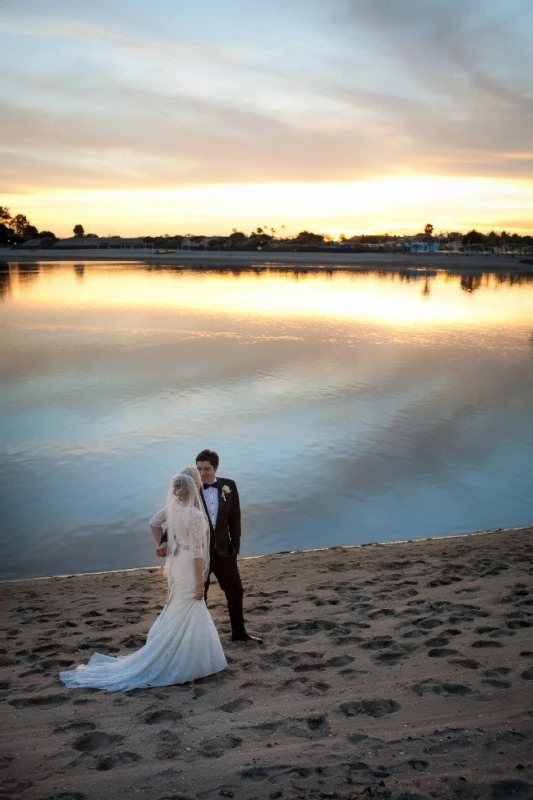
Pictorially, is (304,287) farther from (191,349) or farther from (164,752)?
(164,752)

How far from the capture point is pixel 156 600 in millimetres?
7684

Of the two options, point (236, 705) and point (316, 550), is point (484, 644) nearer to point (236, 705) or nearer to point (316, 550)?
point (236, 705)

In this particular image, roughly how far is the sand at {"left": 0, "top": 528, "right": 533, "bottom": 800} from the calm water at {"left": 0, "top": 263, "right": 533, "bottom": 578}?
2670 millimetres

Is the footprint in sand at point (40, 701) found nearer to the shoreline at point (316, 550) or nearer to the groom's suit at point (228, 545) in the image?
the groom's suit at point (228, 545)

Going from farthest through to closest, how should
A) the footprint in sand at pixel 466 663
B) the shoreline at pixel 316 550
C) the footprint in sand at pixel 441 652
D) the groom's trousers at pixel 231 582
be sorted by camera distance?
1. the shoreline at pixel 316 550
2. the groom's trousers at pixel 231 582
3. the footprint in sand at pixel 441 652
4. the footprint in sand at pixel 466 663

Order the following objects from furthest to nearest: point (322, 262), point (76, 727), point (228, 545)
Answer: point (322, 262)
point (228, 545)
point (76, 727)

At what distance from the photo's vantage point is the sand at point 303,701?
13.3 ft

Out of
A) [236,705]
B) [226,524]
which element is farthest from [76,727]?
[226,524]

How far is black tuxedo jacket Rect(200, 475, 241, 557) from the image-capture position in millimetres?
6055

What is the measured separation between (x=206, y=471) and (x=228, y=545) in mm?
733

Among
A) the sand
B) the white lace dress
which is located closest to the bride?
the white lace dress

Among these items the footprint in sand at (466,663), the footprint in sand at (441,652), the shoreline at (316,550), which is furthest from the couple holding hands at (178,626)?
the shoreline at (316,550)

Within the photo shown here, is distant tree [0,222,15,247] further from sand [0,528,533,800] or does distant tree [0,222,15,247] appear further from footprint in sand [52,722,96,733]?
footprint in sand [52,722,96,733]

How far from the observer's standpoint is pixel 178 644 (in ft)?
18.2
